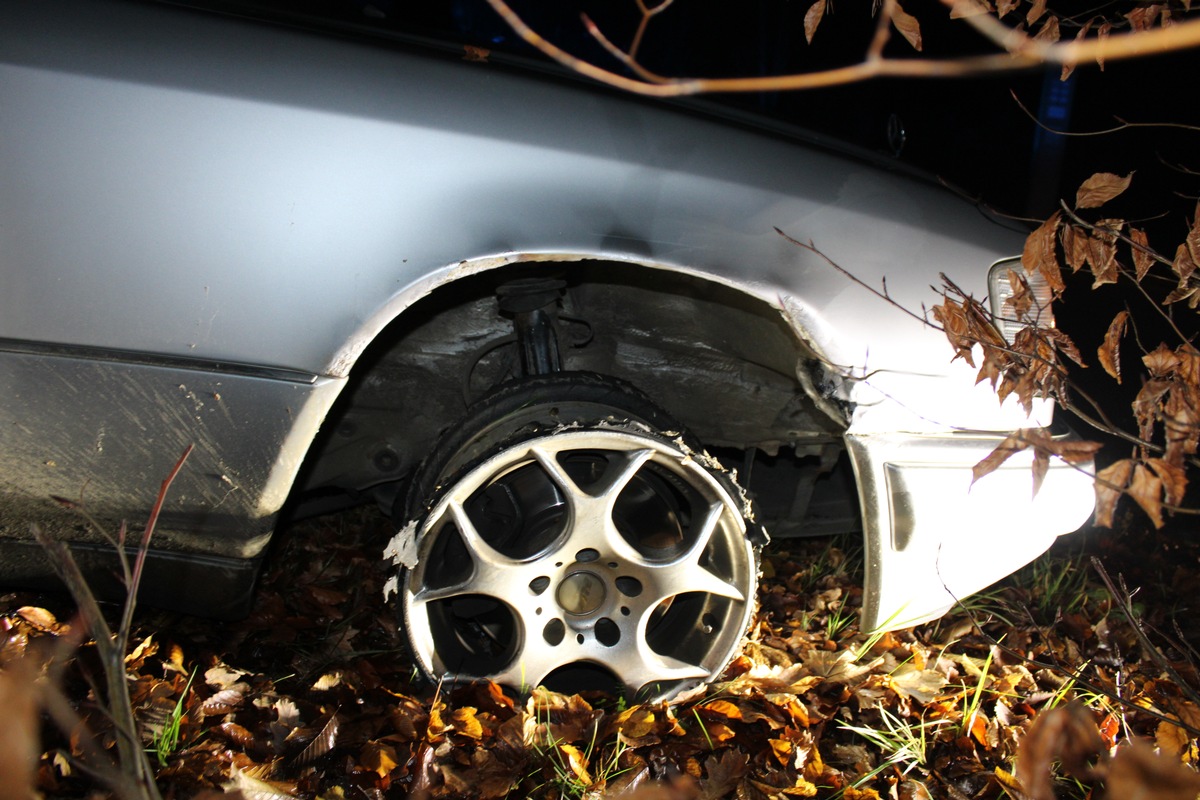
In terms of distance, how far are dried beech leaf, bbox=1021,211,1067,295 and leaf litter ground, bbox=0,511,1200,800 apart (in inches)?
25.9

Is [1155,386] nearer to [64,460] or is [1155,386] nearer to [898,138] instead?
[898,138]

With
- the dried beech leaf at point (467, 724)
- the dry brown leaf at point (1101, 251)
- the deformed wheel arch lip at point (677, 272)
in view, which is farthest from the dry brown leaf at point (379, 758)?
the dry brown leaf at point (1101, 251)

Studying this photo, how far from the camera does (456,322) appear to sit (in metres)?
2.06

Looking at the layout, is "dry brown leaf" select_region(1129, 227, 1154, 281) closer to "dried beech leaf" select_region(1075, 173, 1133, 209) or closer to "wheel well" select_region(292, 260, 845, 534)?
"dried beech leaf" select_region(1075, 173, 1133, 209)

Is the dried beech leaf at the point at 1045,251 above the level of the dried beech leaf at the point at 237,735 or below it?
above

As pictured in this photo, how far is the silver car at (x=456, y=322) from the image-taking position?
1387 mm

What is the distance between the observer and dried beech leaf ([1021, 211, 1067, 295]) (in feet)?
5.07

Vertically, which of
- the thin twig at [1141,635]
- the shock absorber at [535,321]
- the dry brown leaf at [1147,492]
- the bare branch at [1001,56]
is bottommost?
the thin twig at [1141,635]

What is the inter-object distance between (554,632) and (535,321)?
2.36ft

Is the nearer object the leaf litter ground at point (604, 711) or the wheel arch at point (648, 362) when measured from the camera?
the leaf litter ground at point (604, 711)

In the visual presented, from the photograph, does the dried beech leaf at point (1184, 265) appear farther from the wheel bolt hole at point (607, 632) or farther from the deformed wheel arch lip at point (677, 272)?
the wheel bolt hole at point (607, 632)

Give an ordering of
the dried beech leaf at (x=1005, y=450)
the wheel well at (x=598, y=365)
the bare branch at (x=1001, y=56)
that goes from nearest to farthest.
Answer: the bare branch at (x=1001, y=56), the dried beech leaf at (x=1005, y=450), the wheel well at (x=598, y=365)

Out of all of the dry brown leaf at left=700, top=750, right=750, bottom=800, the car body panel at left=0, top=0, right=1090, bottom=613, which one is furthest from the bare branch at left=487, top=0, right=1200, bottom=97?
the dry brown leaf at left=700, top=750, right=750, bottom=800

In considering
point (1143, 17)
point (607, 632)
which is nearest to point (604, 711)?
point (607, 632)
